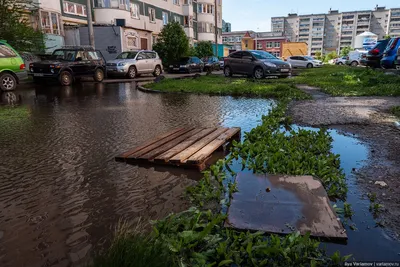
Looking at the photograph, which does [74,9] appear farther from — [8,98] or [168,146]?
[168,146]

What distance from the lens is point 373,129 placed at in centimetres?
618

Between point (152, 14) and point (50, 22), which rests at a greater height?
point (152, 14)

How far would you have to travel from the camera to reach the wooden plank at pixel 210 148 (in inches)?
165

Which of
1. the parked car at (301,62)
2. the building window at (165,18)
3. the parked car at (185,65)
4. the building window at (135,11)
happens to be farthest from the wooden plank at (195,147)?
the parked car at (301,62)

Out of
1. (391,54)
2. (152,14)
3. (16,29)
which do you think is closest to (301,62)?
(152,14)

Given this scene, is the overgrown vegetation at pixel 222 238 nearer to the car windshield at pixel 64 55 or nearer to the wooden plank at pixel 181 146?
the wooden plank at pixel 181 146

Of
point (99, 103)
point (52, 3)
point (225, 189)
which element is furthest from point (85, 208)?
point (52, 3)

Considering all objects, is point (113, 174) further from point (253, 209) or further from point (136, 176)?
point (253, 209)

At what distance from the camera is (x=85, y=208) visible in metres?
3.17

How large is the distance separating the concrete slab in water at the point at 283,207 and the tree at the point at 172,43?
28.3 metres

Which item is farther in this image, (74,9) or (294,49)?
(294,49)

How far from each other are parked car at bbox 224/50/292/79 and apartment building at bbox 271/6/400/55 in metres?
129

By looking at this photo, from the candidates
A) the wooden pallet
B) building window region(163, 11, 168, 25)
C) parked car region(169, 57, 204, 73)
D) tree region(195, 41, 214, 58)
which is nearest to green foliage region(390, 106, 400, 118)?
the wooden pallet

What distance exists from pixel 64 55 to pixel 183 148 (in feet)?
47.5
